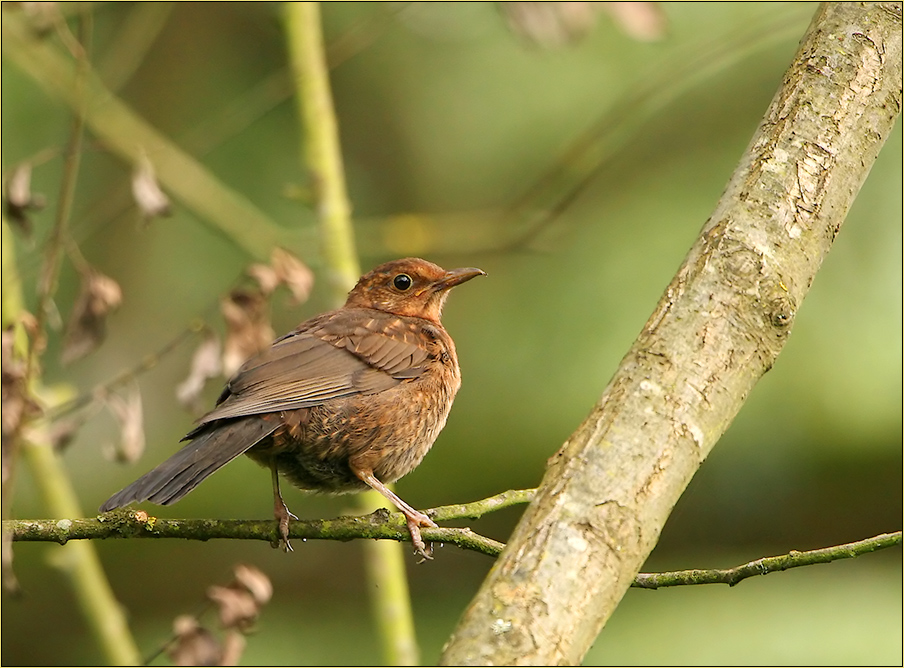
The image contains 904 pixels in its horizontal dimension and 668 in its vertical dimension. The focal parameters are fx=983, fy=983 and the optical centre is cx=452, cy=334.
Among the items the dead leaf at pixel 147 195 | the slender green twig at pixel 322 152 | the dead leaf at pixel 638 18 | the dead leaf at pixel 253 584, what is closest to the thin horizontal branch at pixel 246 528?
the dead leaf at pixel 253 584

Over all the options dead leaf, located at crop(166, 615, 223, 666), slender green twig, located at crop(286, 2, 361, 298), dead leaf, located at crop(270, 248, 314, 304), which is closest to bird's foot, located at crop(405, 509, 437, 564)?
dead leaf, located at crop(166, 615, 223, 666)

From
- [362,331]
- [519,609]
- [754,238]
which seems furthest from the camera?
[362,331]

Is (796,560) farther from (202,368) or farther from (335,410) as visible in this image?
(202,368)

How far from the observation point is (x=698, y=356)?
2051mm

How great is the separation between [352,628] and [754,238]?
4.42 m

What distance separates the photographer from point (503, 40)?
7379mm

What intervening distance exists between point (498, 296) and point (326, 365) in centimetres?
337

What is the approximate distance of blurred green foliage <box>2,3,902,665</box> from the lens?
5559 millimetres

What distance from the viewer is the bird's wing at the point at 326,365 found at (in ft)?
10.9

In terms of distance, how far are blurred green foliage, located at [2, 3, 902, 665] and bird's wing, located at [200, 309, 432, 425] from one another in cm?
71

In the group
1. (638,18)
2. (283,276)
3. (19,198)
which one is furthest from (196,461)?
(638,18)

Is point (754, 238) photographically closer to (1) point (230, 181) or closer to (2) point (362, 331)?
(2) point (362, 331)

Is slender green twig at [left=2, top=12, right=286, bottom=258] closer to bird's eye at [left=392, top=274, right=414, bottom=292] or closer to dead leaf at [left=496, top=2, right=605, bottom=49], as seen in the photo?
bird's eye at [left=392, top=274, right=414, bottom=292]

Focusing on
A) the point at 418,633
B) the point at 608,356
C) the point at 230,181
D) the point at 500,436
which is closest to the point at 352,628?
the point at 418,633
